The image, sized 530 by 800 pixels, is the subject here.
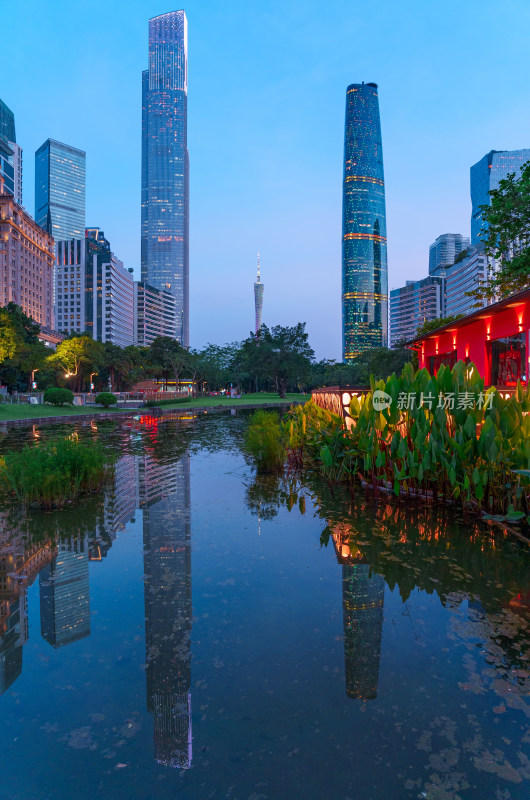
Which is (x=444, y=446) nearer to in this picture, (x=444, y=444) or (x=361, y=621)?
(x=444, y=444)

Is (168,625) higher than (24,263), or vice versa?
(24,263)

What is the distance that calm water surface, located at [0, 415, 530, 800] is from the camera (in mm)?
1953

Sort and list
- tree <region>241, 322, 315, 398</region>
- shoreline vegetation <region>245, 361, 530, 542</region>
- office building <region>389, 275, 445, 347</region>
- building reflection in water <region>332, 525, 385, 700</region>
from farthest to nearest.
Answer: office building <region>389, 275, 445, 347</region> < tree <region>241, 322, 315, 398</region> < shoreline vegetation <region>245, 361, 530, 542</region> < building reflection in water <region>332, 525, 385, 700</region>

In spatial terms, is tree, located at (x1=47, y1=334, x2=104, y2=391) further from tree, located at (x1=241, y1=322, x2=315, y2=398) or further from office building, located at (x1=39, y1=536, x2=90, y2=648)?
office building, located at (x1=39, y1=536, x2=90, y2=648)

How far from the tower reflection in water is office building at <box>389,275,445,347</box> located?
500 feet

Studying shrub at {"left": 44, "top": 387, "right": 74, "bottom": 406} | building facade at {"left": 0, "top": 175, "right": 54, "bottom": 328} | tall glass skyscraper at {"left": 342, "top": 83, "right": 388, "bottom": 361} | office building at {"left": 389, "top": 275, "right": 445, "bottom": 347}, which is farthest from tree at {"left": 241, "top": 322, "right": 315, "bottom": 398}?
tall glass skyscraper at {"left": 342, "top": 83, "right": 388, "bottom": 361}

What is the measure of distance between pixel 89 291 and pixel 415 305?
11832 centimetres

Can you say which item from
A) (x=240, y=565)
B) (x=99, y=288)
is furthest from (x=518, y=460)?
(x=99, y=288)

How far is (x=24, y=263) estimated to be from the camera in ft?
348

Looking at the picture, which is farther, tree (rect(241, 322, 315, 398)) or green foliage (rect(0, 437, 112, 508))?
tree (rect(241, 322, 315, 398))

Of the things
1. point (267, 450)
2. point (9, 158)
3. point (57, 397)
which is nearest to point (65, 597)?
point (267, 450)

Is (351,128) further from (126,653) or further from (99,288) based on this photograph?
(126,653)

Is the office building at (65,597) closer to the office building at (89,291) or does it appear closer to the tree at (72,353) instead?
the tree at (72,353)

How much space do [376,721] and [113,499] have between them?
19.1ft
